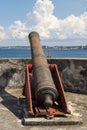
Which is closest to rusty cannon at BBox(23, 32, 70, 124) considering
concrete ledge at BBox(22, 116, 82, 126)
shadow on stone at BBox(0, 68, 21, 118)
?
concrete ledge at BBox(22, 116, 82, 126)

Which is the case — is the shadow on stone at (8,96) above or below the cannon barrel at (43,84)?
below

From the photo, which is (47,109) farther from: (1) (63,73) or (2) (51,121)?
(1) (63,73)

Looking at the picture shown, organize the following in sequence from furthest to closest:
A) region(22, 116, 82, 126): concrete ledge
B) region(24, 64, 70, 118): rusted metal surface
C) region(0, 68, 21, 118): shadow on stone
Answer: region(0, 68, 21, 118): shadow on stone, region(24, 64, 70, 118): rusted metal surface, region(22, 116, 82, 126): concrete ledge

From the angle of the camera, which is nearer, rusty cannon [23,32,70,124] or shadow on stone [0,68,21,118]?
rusty cannon [23,32,70,124]

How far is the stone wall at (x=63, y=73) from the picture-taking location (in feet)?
35.6

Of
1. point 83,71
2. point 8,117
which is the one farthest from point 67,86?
point 8,117

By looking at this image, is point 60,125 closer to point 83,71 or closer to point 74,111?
point 74,111

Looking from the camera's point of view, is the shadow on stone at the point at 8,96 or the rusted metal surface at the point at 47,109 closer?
the rusted metal surface at the point at 47,109

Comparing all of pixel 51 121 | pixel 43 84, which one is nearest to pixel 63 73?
pixel 43 84

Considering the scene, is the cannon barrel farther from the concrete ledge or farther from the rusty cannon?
the concrete ledge

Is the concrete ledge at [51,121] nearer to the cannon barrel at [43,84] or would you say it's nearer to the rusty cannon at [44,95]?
the rusty cannon at [44,95]

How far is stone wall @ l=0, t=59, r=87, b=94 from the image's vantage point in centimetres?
1085

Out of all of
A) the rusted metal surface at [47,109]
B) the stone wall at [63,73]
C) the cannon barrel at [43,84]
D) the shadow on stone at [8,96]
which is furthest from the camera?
the stone wall at [63,73]

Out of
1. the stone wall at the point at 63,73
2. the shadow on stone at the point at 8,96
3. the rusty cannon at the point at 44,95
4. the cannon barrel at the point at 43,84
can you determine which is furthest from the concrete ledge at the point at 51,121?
the stone wall at the point at 63,73
